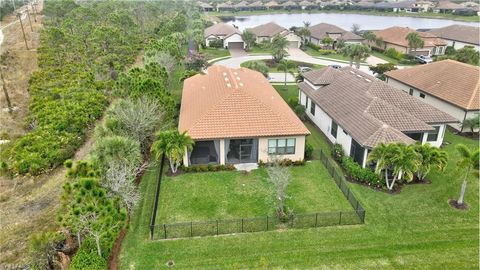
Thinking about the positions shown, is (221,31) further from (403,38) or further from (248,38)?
(403,38)

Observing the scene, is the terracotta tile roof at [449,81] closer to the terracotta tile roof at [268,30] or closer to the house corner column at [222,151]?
the house corner column at [222,151]

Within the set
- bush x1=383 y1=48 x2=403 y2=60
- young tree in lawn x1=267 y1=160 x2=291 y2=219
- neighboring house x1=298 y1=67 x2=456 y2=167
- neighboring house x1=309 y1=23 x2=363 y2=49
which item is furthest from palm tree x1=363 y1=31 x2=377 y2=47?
young tree in lawn x1=267 y1=160 x2=291 y2=219

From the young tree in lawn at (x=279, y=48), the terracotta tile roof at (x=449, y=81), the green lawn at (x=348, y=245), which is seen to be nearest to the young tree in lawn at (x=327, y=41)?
the young tree in lawn at (x=279, y=48)

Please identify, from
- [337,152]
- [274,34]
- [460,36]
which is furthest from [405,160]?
[460,36]

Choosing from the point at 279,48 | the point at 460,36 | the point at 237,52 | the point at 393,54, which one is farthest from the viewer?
the point at 237,52

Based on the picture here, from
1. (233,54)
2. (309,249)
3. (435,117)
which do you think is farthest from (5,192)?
(233,54)

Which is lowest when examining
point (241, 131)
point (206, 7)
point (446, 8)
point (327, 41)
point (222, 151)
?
point (206, 7)
